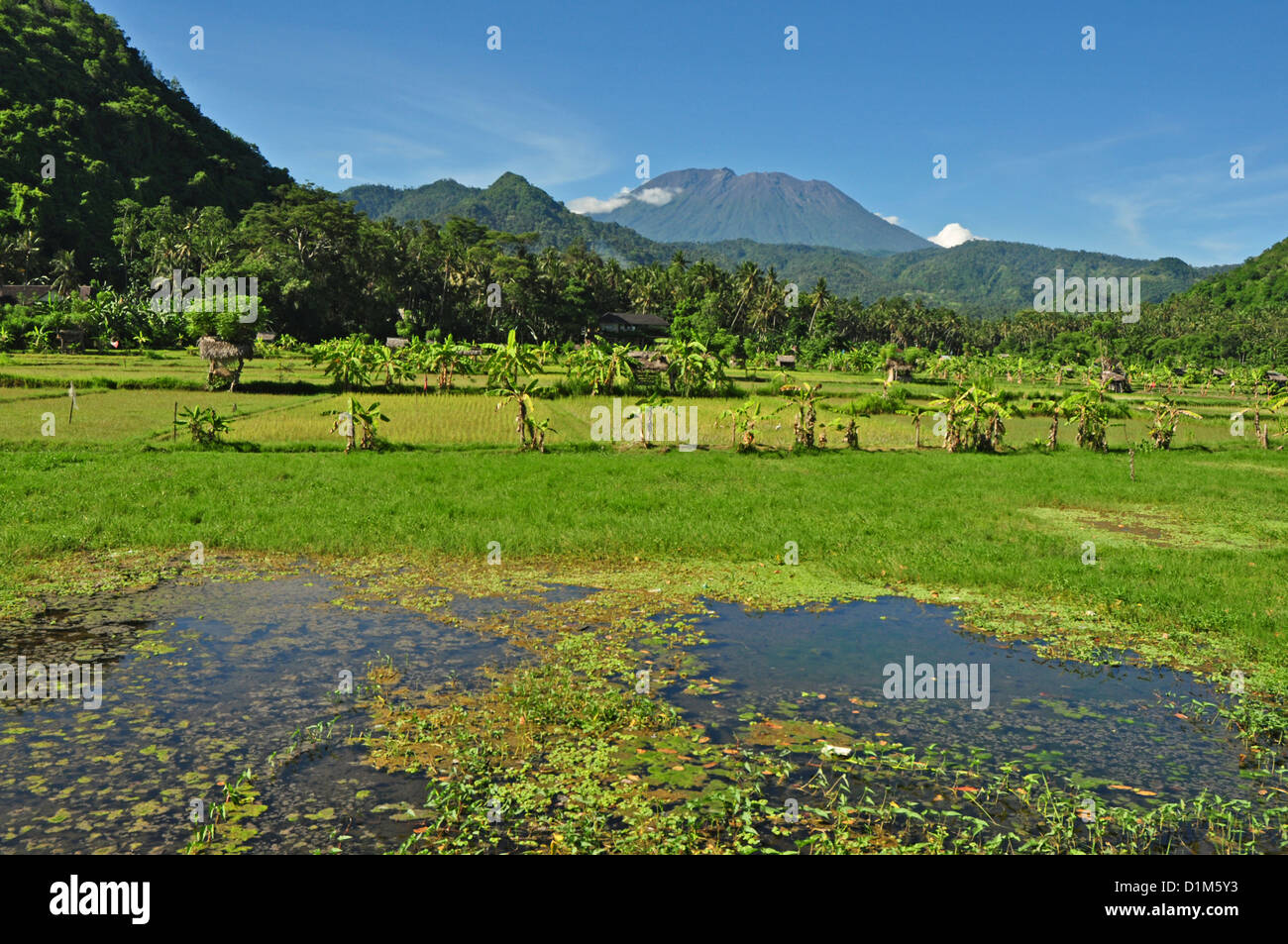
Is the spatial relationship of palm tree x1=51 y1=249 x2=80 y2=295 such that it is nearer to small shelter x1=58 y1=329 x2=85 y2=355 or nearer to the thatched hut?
small shelter x1=58 y1=329 x2=85 y2=355

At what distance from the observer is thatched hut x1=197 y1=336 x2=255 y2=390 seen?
4025 centimetres

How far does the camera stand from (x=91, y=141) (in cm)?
9238

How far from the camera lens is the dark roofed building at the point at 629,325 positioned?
10106cm

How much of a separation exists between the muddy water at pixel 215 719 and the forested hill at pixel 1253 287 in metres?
160

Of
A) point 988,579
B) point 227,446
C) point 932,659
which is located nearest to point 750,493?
point 988,579

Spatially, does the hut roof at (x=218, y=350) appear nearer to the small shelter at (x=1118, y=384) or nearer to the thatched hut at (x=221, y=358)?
the thatched hut at (x=221, y=358)

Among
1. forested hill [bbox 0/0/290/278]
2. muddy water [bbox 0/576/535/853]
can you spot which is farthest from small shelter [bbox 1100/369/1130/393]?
forested hill [bbox 0/0/290/278]

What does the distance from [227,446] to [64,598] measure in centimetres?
1561

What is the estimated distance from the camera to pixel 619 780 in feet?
23.3

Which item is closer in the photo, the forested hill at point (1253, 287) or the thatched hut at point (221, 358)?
the thatched hut at point (221, 358)

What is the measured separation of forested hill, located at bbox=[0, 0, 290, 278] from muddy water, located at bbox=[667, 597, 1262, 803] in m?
91.4

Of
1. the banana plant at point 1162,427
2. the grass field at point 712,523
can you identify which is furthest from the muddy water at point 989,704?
the banana plant at point 1162,427

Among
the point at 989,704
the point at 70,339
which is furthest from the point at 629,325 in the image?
the point at 989,704
